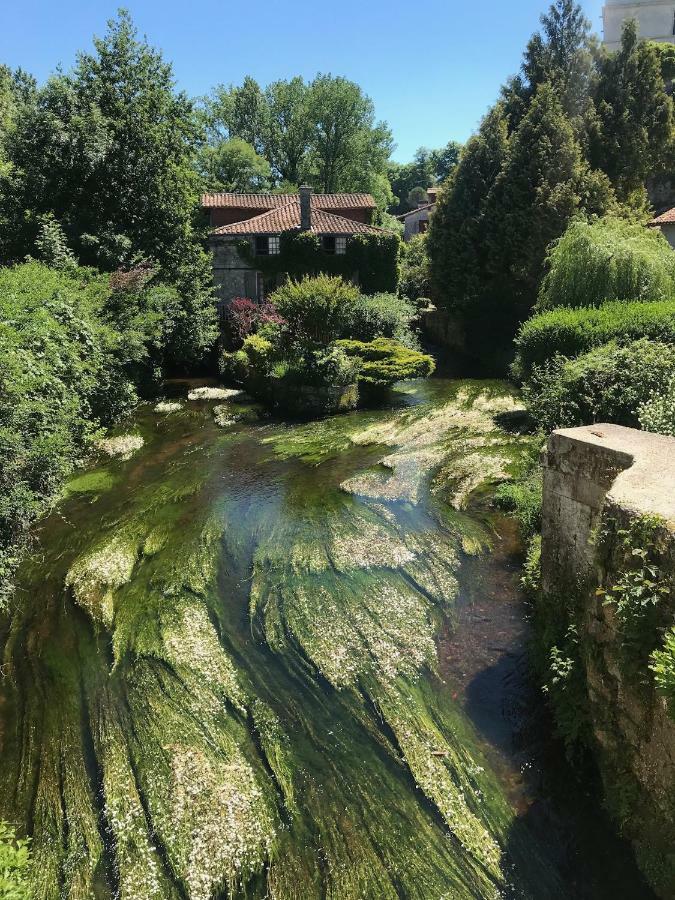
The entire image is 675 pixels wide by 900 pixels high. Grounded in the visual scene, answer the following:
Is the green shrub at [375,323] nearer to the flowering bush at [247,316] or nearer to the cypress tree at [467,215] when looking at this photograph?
the flowering bush at [247,316]

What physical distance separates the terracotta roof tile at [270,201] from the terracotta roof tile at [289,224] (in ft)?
3.57

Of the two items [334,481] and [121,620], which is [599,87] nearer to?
[334,481]

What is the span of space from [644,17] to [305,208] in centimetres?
3770

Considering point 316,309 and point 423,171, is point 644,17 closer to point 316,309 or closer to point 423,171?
point 423,171

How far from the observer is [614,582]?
15.5 feet

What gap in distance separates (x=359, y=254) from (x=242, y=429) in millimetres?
16219

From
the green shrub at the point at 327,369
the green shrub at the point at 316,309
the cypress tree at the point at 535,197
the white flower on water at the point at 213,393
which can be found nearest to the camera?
the green shrub at the point at 316,309

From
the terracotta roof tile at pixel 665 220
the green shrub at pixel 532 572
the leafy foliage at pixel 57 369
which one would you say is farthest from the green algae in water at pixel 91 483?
the terracotta roof tile at pixel 665 220

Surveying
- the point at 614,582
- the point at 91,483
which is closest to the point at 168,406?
the point at 91,483

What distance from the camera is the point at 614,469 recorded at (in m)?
5.78

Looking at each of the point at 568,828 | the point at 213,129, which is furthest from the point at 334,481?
the point at 213,129

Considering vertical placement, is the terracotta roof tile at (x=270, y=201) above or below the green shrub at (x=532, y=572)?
above

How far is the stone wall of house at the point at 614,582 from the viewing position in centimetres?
412

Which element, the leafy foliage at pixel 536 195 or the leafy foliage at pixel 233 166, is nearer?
the leafy foliage at pixel 536 195
